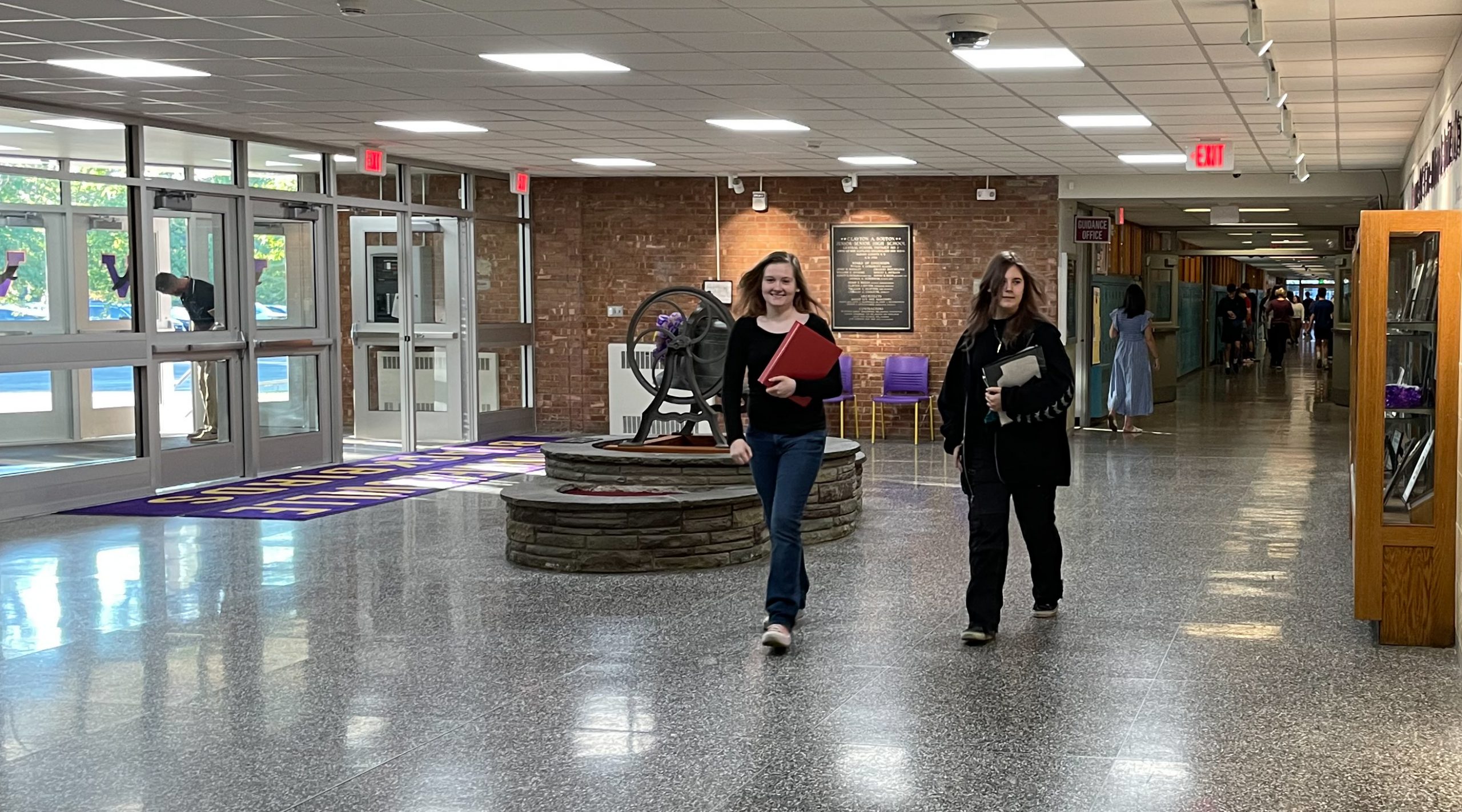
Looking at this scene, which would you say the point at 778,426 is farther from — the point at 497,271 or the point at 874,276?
the point at 497,271

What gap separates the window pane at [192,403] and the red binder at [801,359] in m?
6.57

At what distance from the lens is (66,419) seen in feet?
31.8

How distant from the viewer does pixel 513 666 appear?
525cm

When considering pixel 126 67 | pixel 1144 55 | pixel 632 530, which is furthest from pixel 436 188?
pixel 1144 55

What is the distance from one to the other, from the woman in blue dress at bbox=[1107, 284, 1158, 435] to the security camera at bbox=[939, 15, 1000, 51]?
8.86 m

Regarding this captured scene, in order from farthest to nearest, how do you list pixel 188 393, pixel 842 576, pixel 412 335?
pixel 412 335, pixel 188 393, pixel 842 576

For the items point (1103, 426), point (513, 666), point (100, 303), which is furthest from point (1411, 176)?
point (100, 303)

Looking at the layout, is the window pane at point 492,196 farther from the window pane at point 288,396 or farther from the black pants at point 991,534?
the black pants at point 991,534

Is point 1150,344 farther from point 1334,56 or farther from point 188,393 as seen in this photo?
point 188,393

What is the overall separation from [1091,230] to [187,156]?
8.83 metres

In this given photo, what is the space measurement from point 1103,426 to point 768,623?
1112 cm

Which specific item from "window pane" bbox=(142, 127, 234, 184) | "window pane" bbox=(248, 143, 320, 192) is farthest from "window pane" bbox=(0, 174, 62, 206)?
"window pane" bbox=(248, 143, 320, 192)

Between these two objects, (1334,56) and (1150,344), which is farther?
(1150,344)

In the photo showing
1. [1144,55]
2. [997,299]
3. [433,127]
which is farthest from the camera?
[433,127]
